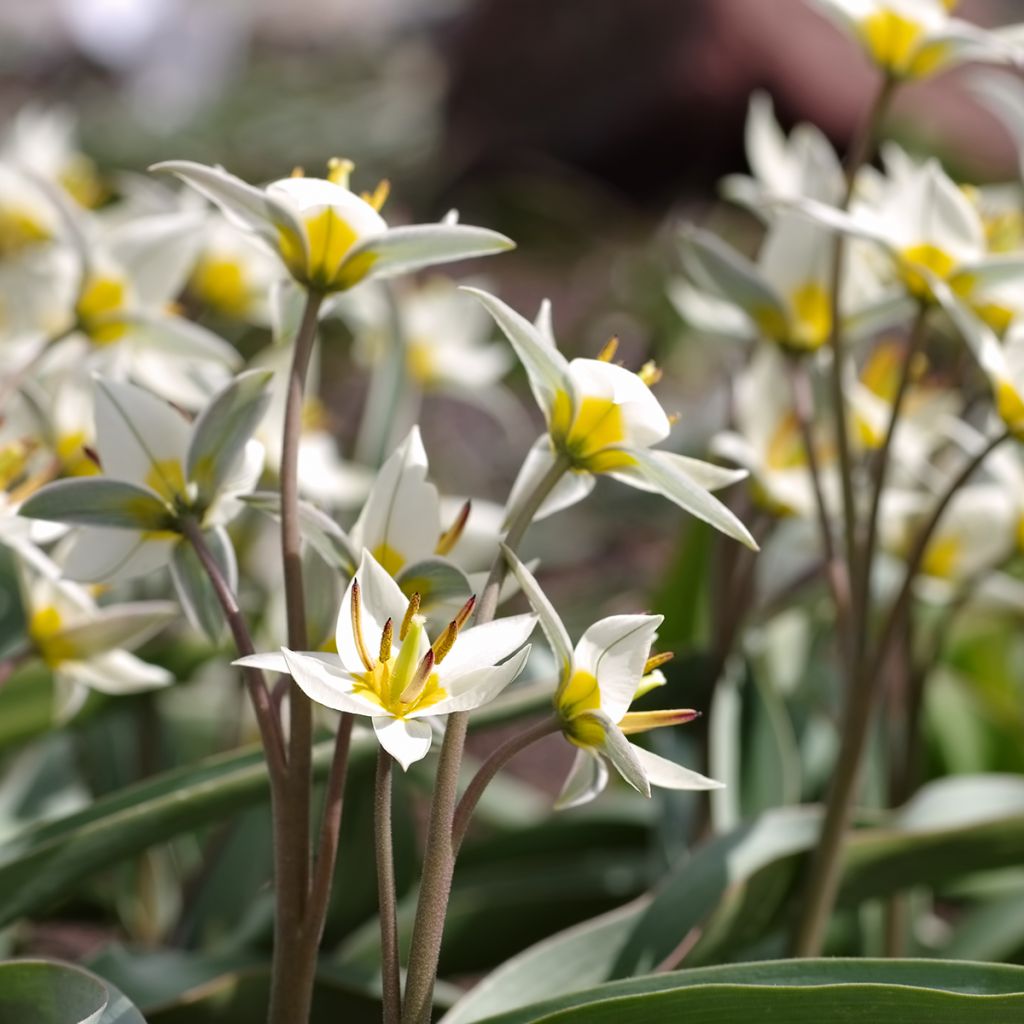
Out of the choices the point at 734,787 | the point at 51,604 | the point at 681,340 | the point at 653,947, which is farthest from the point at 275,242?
the point at 681,340

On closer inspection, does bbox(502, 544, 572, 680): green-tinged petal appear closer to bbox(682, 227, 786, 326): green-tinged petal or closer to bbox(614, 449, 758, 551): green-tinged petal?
bbox(614, 449, 758, 551): green-tinged petal

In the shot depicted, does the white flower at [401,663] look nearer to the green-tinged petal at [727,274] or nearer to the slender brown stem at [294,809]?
the slender brown stem at [294,809]

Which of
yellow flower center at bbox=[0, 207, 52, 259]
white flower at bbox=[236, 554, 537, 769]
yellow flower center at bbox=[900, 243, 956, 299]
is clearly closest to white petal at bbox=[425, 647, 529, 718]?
white flower at bbox=[236, 554, 537, 769]

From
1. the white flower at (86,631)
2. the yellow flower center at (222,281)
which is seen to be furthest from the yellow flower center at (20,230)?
the white flower at (86,631)

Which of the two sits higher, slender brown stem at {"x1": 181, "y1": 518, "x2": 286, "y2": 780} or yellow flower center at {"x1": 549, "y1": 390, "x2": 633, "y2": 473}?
yellow flower center at {"x1": 549, "y1": 390, "x2": 633, "y2": 473}

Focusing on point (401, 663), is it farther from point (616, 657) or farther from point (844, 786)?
point (844, 786)

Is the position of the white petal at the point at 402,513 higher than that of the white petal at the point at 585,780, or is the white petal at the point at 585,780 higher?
the white petal at the point at 402,513

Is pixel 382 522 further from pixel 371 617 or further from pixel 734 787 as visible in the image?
pixel 734 787

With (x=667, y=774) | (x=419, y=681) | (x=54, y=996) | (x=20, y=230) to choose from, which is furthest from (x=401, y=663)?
(x=20, y=230)
